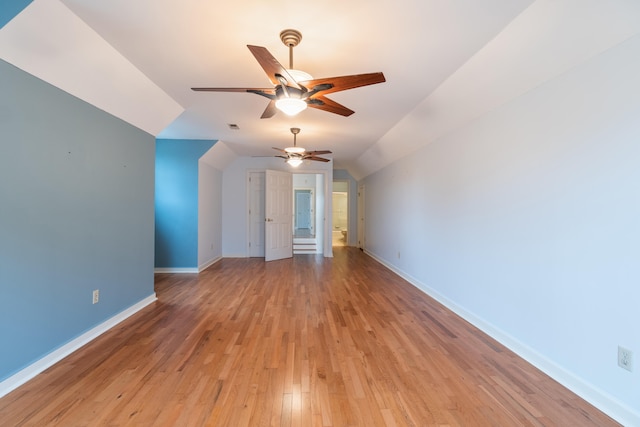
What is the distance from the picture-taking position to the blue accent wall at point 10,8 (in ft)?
5.17

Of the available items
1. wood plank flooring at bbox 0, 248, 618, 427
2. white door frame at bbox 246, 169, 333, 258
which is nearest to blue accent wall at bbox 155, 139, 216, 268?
wood plank flooring at bbox 0, 248, 618, 427

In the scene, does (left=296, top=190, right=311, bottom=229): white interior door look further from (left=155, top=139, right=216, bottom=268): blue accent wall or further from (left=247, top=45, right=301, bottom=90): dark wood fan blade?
(left=247, top=45, right=301, bottom=90): dark wood fan blade

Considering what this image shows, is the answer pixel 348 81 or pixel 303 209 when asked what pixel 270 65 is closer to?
pixel 348 81

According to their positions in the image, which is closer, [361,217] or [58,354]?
[58,354]

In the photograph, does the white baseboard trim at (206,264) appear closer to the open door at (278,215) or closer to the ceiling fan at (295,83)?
the open door at (278,215)

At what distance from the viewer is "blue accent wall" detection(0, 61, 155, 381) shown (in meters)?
1.84

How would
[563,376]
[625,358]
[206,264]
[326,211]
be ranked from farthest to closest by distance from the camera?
[326,211] → [206,264] → [563,376] → [625,358]

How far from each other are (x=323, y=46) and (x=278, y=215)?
4.93m

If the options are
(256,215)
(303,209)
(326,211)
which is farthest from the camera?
(303,209)

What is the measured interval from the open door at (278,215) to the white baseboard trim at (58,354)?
139 inches

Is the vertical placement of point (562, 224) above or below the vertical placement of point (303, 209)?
below

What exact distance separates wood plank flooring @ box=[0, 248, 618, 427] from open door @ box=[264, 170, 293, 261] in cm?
315

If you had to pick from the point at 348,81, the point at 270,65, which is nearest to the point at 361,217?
the point at 348,81

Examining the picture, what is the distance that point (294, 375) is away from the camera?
79.5 inches
